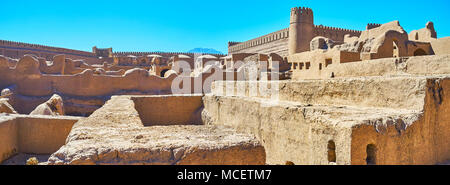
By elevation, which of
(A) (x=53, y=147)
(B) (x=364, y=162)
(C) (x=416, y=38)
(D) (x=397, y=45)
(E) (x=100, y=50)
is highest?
(E) (x=100, y=50)

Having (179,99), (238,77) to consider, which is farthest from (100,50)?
(179,99)

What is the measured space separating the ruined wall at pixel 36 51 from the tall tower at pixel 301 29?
2283 cm

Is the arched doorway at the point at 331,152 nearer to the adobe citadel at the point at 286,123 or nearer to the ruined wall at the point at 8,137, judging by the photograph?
the adobe citadel at the point at 286,123

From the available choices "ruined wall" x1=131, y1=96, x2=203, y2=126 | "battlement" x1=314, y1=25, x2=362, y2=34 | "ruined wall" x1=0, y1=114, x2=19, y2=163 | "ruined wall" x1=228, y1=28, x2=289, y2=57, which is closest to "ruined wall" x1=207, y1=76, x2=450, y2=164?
"ruined wall" x1=131, y1=96, x2=203, y2=126

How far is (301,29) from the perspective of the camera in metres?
24.8

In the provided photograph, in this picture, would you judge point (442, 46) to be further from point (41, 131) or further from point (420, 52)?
point (41, 131)

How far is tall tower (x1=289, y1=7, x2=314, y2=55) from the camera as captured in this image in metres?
24.7

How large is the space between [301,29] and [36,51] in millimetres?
26401

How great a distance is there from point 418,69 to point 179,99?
5.81 metres

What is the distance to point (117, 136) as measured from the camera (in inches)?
95.0

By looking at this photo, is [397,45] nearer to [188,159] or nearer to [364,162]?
[364,162]

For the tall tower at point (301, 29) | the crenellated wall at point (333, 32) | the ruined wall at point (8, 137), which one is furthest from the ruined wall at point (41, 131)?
the crenellated wall at point (333, 32)

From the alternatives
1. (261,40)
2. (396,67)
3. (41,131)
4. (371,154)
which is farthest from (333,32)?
(371,154)

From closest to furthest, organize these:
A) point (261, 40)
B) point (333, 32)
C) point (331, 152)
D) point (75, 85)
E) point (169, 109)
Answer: point (331, 152) < point (169, 109) < point (75, 85) < point (333, 32) < point (261, 40)
